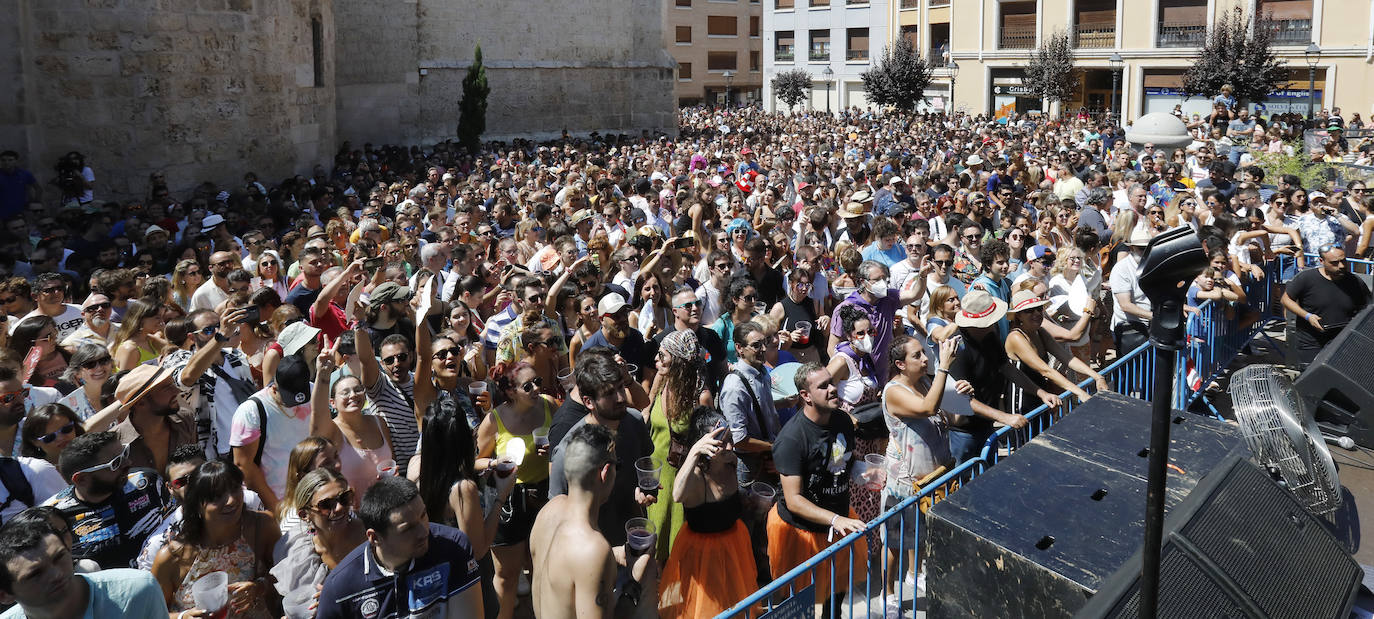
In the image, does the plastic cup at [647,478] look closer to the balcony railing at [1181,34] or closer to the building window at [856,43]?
the balcony railing at [1181,34]

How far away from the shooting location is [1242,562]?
11.3 feet

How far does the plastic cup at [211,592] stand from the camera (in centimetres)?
336

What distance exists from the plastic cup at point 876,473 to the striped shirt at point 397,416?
2185mm

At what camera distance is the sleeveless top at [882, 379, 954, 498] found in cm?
473

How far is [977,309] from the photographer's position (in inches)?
212

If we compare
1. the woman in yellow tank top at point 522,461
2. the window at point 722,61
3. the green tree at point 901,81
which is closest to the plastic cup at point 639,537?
the woman in yellow tank top at point 522,461

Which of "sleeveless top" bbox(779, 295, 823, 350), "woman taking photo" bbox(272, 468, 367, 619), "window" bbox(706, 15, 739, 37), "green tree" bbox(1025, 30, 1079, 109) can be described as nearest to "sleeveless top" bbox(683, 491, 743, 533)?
"woman taking photo" bbox(272, 468, 367, 619)

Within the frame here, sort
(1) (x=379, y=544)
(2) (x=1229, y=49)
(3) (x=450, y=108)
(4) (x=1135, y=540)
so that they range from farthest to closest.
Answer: (2) (x=1229, y=49)
(3) (x=450, y=108)
(4) (x=1135, y=540)
(1) (x=379, y=544)

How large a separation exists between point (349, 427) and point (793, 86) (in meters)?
47.2

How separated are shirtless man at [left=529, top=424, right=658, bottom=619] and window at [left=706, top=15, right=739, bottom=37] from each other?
53243 millimetres

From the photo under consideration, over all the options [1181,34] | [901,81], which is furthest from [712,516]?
[1181,34]

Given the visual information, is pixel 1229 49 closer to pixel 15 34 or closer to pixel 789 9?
pixel 789 9

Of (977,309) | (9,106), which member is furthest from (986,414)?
(9,106)

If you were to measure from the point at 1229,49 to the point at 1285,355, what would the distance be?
26.5m
